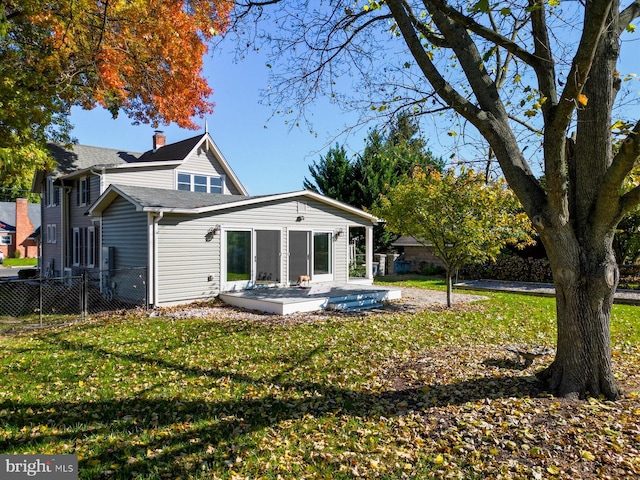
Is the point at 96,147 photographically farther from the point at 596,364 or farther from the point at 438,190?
the point at 596,364

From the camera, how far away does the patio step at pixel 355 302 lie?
11781 mm

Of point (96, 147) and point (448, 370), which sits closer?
point (448, 370)

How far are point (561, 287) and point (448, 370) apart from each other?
2.05 metres

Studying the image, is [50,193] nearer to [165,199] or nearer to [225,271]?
[165,199]

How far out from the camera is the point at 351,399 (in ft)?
16.1

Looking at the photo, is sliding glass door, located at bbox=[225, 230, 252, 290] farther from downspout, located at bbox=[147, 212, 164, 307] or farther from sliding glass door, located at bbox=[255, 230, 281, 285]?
downspout, located at bbox=[147, 212, 164, 307]

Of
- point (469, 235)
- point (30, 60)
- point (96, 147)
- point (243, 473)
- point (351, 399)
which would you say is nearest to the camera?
point (243, 473)

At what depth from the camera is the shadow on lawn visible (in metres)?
3.61

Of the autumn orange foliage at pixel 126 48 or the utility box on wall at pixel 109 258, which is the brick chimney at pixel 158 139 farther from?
the utility box on wall at pixel 109 258

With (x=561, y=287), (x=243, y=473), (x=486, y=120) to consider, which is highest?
(x=486, y=120)

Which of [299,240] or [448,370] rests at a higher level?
[299,240]

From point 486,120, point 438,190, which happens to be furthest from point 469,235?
point 486,120

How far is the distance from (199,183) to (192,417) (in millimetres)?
16574

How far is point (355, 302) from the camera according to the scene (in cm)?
1241
